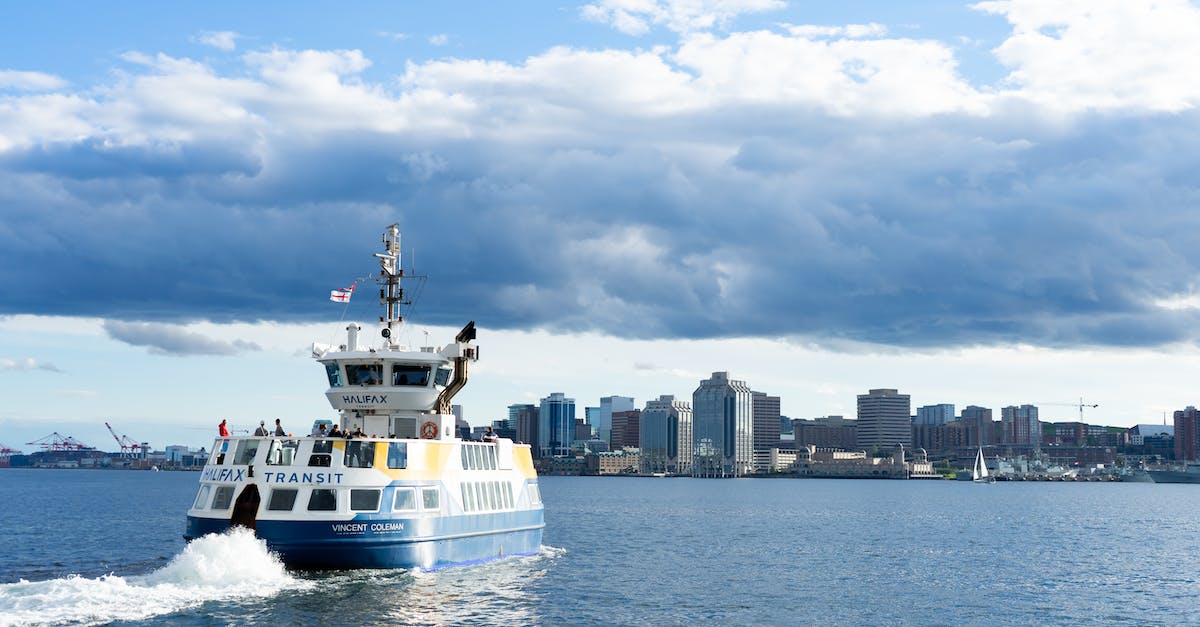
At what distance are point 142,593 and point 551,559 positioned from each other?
2333cm

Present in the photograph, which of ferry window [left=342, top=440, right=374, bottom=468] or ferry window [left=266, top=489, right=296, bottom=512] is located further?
ferry window [left=342, top=440, right=374, bottom=468]

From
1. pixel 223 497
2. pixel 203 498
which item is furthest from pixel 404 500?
pixel 203 498

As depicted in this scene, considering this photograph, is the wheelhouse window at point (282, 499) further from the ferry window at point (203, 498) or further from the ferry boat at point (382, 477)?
the ferry window at point (203, 498)

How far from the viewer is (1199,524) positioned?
382 ft

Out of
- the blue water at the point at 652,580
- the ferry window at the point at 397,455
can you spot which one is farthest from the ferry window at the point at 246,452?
the ferry window at the point at 397,455

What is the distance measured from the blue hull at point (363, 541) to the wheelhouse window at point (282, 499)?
873 mm

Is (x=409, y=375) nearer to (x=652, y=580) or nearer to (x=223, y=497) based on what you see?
(x=223, y=497)

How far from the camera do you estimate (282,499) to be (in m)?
→ 38.9

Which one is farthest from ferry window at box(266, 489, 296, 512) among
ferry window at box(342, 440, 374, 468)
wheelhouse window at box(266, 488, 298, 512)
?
ferry window at box(342, 440, 374, 468)

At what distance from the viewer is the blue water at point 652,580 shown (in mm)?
36219

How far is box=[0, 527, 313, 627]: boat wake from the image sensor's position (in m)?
33.5

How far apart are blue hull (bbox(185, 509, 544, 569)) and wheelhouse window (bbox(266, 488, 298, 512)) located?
0.87 meters

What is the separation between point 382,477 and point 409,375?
22.5 ft

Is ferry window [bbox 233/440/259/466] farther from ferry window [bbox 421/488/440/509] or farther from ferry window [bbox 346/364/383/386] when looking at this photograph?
ferry window [bbox 346/364/383/386]
